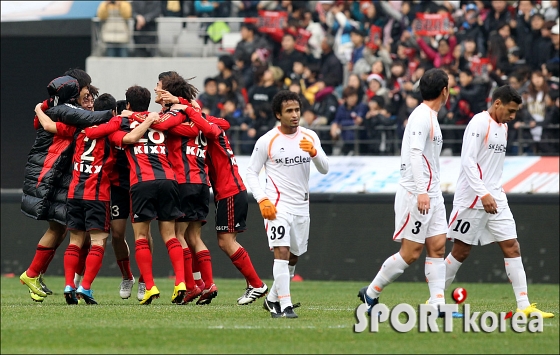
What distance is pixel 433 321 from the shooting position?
812 cm

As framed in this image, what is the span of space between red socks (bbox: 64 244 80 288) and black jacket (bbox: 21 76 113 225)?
0.34 m

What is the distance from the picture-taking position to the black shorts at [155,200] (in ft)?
34.2

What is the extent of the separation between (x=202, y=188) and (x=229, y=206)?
1.16 ft

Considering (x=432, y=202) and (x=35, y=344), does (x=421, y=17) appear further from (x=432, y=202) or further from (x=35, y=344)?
(x=35, y=344)

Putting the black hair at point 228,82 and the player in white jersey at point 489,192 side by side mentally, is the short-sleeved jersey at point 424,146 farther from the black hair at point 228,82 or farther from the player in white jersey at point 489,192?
the black hair at point 228,82

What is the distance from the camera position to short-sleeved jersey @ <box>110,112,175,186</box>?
10477 millimetres

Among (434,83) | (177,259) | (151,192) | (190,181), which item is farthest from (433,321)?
(190,181)

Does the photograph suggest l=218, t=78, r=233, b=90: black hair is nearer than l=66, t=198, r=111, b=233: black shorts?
No

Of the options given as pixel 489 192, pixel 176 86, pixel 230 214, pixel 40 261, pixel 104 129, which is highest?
pixel 176 86

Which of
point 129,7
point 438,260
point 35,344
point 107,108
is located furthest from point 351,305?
point 129,7

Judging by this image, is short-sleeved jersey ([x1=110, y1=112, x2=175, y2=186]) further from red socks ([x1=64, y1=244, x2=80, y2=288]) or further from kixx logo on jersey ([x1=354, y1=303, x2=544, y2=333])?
kixx logo on jersey ([x1=354, y1=303, x2=544, y2=333])

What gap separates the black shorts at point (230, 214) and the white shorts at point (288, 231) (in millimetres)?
1745

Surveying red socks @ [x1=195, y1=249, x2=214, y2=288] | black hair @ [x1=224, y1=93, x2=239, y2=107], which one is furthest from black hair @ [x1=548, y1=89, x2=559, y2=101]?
red socks @ [x1=195, y1=249, x2=214, y2=288]

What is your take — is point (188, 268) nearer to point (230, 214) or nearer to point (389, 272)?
point (230, 214)
